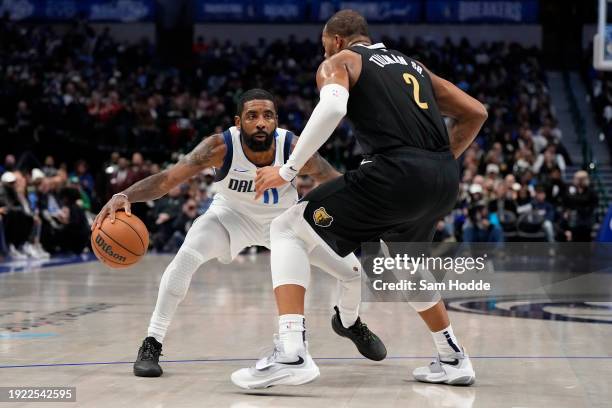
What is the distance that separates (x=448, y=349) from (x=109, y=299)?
207 inches

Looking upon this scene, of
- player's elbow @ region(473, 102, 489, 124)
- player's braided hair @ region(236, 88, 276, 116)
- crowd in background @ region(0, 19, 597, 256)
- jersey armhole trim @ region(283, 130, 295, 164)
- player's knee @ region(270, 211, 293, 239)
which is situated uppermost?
player's braided hair @ region(236, 88, 276, 116)

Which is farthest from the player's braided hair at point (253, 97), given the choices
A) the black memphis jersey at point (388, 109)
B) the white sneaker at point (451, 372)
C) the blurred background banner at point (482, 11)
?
the blurred background banner at point (482, 11)

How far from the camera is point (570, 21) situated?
28172 millimetres

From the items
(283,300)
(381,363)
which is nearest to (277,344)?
(283,300)

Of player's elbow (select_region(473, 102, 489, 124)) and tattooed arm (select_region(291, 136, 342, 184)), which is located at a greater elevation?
player's elbow (select_region(473, 102, 489, 124))

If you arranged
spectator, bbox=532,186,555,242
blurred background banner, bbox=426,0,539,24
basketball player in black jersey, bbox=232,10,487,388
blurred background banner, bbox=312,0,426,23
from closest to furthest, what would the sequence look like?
basketball player in black jersey, bbox=232,10,487,388 < spectator, bbox=532,186,555,242 < blurred background banner, bbox=426,0,539,24 < blurred background banner, bbox=312,0,426,23

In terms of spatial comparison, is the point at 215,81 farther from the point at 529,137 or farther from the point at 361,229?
the point at 361,229

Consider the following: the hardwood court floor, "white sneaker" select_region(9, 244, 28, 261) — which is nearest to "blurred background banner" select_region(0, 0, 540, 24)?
"white sneaker" select_region(9, 244, 28, 261)

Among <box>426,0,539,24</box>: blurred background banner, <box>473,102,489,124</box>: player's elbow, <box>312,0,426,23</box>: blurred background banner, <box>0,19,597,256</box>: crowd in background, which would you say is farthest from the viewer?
<box>312,0,426,23</box>: blurred background banner

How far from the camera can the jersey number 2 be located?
4980 mm

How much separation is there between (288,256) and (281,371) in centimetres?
57

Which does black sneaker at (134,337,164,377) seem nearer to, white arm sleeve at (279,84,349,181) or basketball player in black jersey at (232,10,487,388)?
basketball player in black jersey at (232,10,487,388)

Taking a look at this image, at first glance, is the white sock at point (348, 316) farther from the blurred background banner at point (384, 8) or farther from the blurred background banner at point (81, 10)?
the blurred background banner at point (81, 10)

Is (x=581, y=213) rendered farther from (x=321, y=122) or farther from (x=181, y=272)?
(x=321, y=122)
